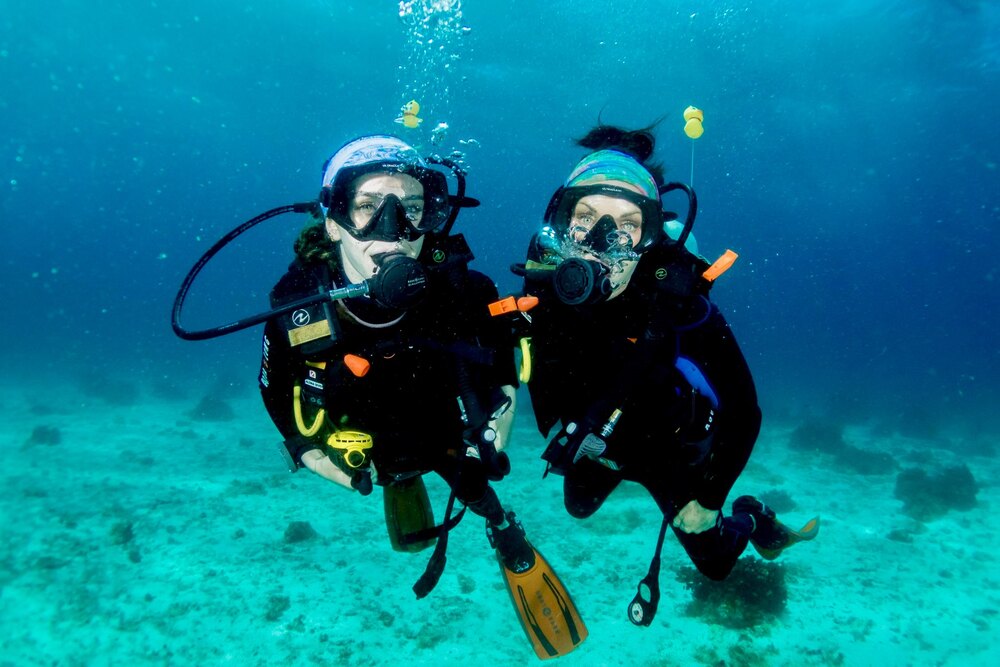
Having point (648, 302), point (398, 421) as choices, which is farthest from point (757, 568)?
point (398, 421)

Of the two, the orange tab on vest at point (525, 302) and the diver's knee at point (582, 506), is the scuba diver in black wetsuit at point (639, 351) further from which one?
the diver's knee at point (582, 506)

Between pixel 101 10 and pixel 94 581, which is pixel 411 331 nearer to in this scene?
pixel 94 581

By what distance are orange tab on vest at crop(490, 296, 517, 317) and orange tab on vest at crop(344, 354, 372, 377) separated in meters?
0.88

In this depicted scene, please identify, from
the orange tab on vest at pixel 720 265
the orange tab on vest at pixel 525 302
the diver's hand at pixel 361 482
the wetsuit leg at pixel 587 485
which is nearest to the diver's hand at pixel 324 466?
the diver's hand at pixel 361 482

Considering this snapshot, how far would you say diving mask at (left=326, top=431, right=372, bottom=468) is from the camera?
3.07m

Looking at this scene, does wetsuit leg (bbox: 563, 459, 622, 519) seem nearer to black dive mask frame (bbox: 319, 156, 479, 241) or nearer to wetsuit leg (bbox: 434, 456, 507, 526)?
wetsuit leg (bbox: 434, 456, 507, 526)

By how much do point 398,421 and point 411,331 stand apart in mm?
648

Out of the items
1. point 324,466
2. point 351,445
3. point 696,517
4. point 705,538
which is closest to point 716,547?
point 705,538

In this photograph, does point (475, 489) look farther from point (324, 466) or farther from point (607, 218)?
point (607, 218)

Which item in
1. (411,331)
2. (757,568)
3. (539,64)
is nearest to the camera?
(411,331)

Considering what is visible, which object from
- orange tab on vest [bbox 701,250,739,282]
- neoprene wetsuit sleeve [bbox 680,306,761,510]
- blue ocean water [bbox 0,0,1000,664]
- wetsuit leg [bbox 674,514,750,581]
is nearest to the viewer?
orange tab on vest [bbox 701,250,739,282]

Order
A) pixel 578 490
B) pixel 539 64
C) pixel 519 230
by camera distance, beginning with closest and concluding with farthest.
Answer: pixel 578 490
pixel 539 64
pixel 519 230

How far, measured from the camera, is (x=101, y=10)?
31.4 meters

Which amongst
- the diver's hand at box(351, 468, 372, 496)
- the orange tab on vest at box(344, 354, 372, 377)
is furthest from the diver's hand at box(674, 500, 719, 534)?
the orange tab on vest at box(344, 354, 372, 377)
